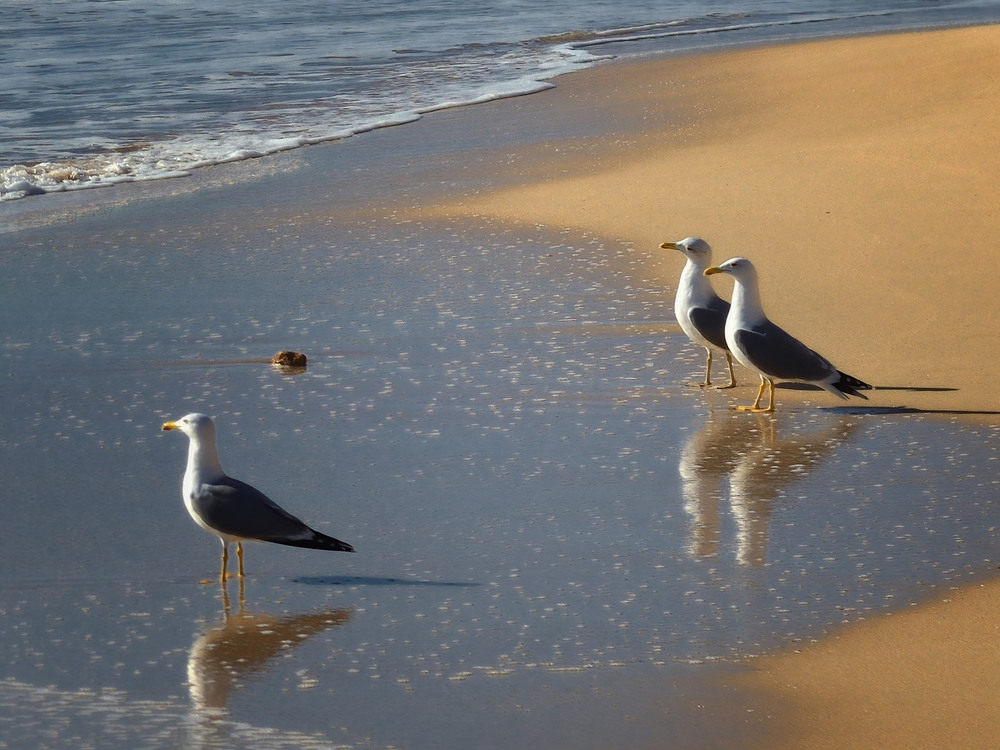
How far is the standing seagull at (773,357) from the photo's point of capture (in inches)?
238

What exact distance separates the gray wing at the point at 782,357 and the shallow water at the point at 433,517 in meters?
0.19

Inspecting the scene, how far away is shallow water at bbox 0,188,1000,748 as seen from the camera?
3.76 m

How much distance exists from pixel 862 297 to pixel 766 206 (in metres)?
2.12

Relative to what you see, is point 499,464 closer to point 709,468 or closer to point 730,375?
point 709,468

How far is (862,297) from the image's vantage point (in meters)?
7.52

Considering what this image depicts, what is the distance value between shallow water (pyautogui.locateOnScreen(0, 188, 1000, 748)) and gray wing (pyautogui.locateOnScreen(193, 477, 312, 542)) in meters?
0.19

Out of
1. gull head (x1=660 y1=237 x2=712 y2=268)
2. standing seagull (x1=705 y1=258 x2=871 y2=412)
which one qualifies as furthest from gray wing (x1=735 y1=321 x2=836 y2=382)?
gull head (x1=660 y1=237 x2=712 y2=268)

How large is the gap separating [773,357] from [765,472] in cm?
85

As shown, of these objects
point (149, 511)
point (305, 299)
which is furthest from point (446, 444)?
point (305, 299)

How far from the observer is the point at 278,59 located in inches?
847

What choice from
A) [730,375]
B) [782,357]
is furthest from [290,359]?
[782,357]

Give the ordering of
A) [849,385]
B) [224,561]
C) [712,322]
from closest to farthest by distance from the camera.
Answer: [224,561]
[849,385]
[712,322]

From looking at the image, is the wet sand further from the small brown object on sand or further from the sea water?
the sea water

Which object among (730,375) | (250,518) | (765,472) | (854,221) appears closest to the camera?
(250,518)
